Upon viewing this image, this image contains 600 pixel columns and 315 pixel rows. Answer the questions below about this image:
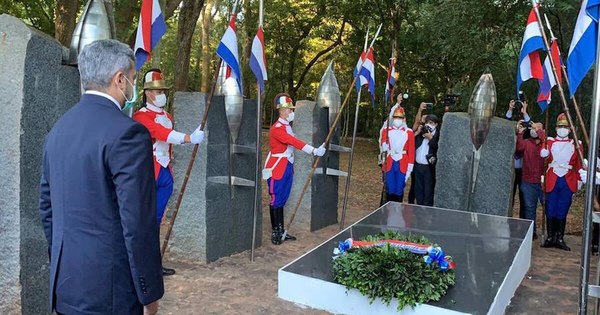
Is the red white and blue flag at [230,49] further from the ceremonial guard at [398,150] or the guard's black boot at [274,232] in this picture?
the ceremonial guard at [398,150]

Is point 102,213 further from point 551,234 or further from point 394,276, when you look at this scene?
point 551,234

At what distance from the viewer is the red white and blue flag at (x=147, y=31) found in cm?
475

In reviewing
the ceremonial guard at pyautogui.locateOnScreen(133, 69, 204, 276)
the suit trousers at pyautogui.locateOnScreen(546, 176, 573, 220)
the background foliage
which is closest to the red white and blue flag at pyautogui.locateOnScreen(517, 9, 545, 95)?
the suit trousers at pyautogui.locateOnScreen(546, 176, 573, 220)

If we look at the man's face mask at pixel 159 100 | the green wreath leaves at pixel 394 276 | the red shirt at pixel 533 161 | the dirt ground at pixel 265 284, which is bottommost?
the dirt ground at pixel 265 284

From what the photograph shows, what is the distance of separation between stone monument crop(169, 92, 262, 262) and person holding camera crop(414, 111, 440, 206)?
131 inches

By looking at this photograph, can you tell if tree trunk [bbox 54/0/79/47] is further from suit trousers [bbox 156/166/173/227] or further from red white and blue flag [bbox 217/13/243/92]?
suit trousers [bbox 156/166/173/227]

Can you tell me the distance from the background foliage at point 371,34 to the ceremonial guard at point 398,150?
481cm

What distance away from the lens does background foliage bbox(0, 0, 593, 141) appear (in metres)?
11.9

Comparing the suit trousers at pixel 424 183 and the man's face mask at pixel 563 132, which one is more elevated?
the man's face mask at pixel 563 132

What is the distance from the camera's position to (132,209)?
209cm

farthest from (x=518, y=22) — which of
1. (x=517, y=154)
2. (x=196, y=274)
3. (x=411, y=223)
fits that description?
(x=196, y=274)

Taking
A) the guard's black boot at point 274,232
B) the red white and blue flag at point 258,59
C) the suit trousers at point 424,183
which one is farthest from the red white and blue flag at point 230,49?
the suit trousers at point 424,183

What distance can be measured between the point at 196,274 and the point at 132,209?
390 cm

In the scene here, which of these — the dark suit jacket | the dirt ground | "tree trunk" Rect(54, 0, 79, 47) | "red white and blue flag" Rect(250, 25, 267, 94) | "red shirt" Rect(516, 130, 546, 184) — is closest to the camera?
the dark suit jacket
